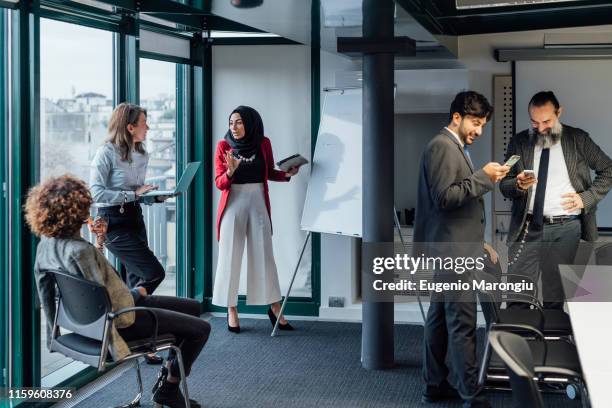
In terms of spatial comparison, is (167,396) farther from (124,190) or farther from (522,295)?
(522,295)

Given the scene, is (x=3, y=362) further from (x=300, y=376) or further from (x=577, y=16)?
(x=577, y=16)

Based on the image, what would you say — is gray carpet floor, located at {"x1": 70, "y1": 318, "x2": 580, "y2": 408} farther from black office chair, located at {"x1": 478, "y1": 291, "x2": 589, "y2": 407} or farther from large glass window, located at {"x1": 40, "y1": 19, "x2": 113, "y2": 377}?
large glass window, located at {"x1": 40, "y1": 19, "x2": 113, "y2": 377}

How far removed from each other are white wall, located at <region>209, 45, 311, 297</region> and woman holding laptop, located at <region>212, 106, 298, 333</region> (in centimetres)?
54

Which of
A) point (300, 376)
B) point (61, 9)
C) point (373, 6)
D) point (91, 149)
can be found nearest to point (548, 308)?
point (300, 376)

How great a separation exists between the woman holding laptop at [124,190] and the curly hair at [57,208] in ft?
4.13

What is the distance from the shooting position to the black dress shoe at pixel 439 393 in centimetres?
484

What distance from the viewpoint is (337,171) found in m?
6.55

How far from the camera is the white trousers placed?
6555 mm

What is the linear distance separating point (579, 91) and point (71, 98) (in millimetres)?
3989

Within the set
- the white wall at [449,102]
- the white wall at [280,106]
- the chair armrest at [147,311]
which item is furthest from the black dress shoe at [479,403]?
the white wall at [280,106]

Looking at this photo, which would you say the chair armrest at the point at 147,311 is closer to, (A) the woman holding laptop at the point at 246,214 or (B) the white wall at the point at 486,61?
(A) the woman holding laptop at the point at 246,214

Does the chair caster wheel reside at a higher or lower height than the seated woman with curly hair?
lower

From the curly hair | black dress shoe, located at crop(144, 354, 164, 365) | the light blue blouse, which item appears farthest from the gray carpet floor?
the curly hair

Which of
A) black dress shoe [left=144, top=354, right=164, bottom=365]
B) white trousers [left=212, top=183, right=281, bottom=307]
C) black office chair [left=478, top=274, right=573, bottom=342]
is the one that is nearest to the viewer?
black office chair [left=478, top=274, right=573, bottom=342]
